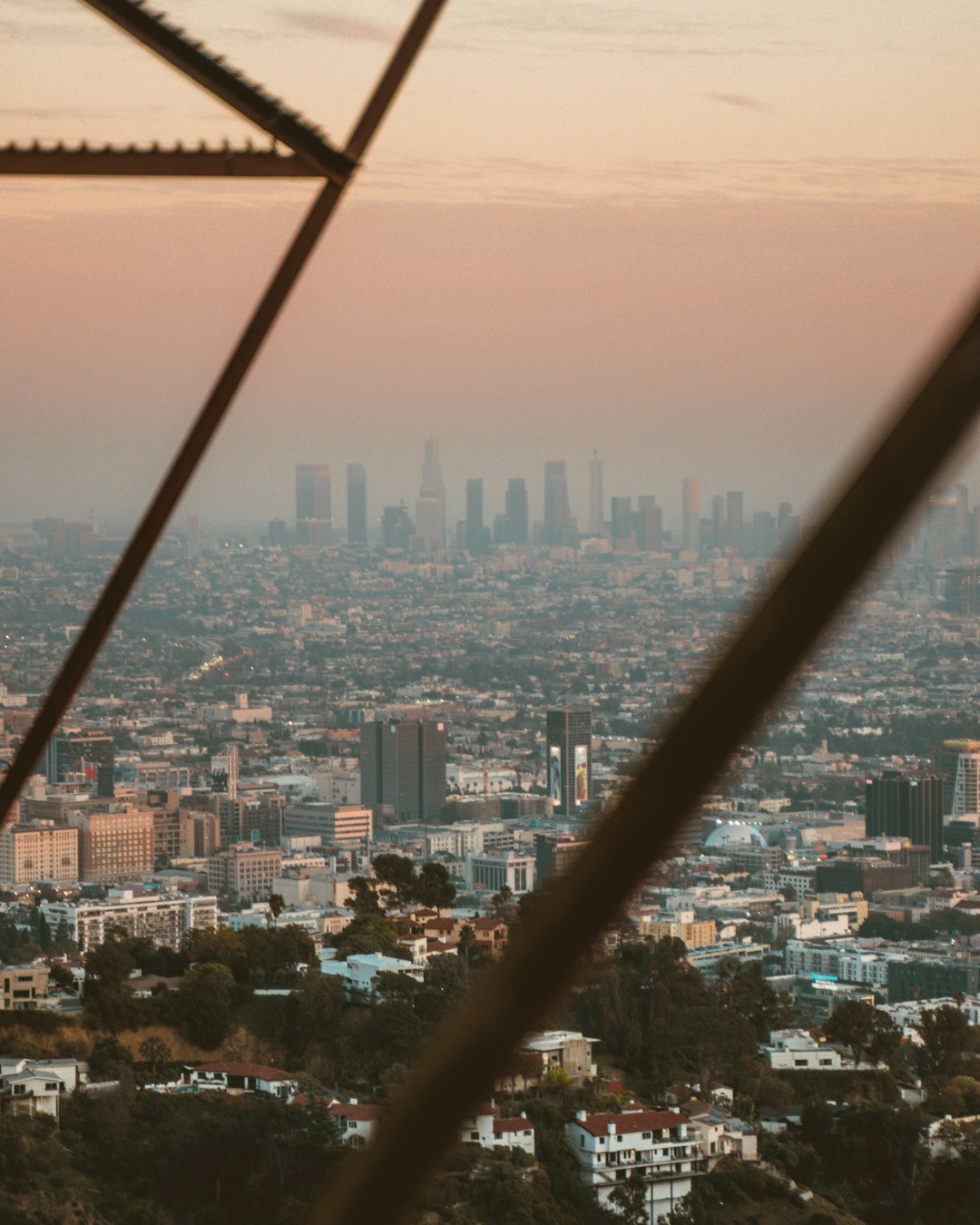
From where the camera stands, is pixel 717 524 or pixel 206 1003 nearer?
pixel 206 1003

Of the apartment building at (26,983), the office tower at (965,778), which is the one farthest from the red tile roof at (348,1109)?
the office tower at (965,778)

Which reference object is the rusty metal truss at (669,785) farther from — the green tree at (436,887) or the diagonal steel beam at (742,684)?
the green tree at (436,887)

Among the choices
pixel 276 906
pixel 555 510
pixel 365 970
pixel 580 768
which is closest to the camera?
pixel 365 970

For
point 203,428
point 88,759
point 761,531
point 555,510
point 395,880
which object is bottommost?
point 395,880

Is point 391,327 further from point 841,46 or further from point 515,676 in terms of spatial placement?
→ point 841,46

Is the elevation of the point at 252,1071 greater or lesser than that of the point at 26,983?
lesser

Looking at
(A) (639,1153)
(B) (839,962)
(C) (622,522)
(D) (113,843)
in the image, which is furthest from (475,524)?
(A) (639,1153)

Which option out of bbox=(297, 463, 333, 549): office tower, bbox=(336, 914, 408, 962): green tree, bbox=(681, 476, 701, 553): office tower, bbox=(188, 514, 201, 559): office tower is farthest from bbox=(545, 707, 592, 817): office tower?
bbox=(297, 463, 333, 549): office tower

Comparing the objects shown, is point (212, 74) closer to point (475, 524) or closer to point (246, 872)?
point (246, 872)
